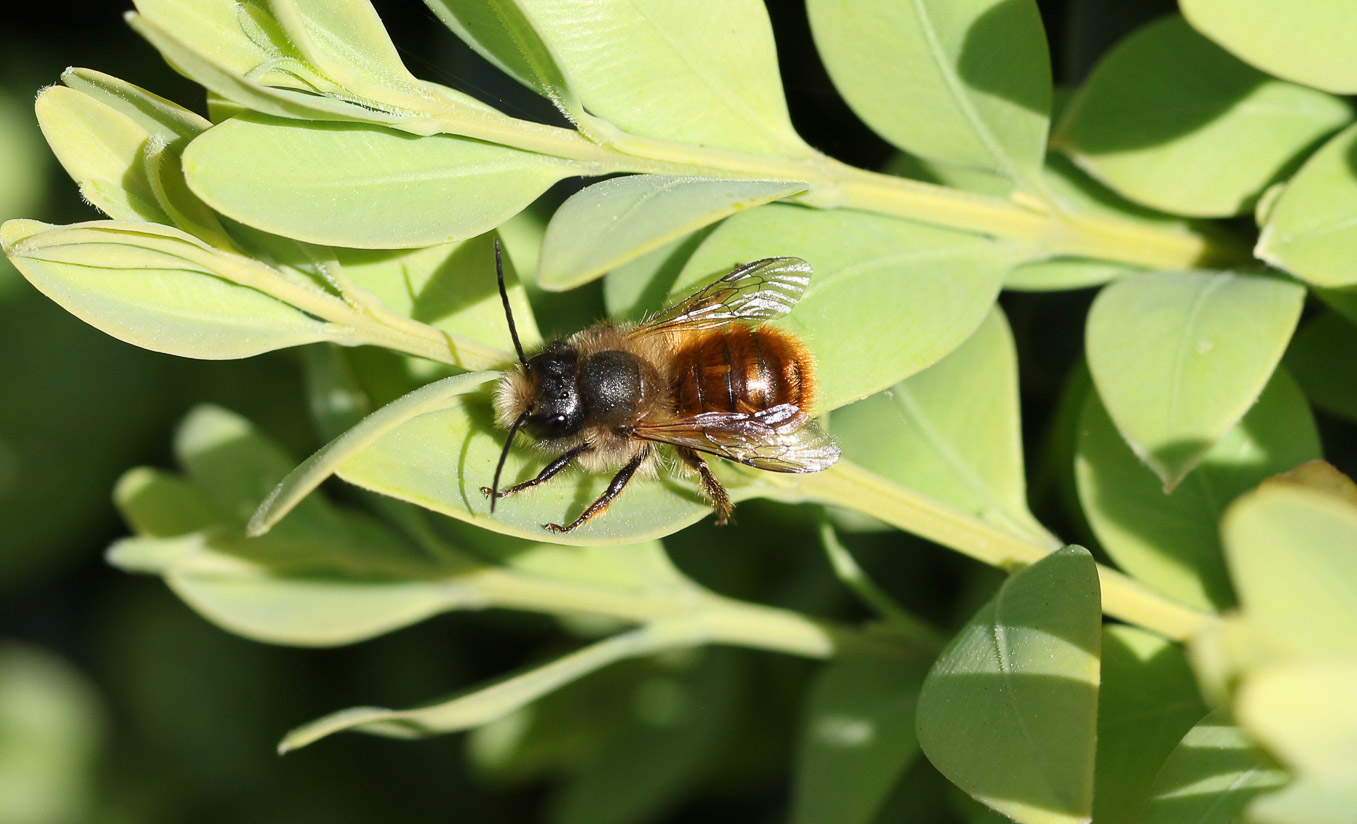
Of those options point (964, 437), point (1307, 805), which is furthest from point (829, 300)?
point (1307, 805)

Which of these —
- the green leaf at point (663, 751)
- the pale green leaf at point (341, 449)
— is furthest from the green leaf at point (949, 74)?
the green leaf at point (663, 751)

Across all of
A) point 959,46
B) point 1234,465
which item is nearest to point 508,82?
point 959,46

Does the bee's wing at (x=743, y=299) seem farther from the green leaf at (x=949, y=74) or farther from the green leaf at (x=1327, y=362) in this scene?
the green leaf at (x=1327, y=362)

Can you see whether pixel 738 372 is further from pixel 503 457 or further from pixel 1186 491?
pixel 1186 491

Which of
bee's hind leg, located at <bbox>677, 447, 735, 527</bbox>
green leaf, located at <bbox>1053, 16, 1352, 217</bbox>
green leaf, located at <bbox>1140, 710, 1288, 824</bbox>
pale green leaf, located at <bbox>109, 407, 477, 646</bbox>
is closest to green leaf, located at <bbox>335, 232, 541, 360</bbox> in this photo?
bee's hind leg, located at <bbox>677, 447, 735, 527</bbox>

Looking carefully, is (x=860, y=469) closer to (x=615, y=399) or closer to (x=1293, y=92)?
(x=615, y=399)

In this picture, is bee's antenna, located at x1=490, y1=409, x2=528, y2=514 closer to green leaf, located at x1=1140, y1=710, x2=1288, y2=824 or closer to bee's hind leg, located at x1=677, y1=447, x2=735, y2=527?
bee's hind leg, located at x1=677, y1=447, x2=735, y2=527

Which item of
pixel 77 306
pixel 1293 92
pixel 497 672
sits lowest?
pixel 497 672
